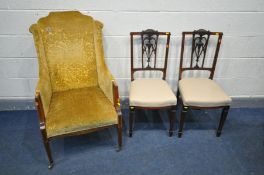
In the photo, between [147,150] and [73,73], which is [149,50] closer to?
[73,73]

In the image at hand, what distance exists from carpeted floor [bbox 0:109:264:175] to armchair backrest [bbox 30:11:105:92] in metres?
0.56

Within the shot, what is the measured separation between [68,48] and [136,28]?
2.15ft

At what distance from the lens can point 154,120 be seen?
2.45 m

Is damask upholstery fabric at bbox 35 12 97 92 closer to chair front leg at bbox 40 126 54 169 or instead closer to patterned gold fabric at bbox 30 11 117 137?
patterned gold fabric at bbox 30 11 117 137

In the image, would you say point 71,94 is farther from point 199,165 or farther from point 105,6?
point 199,165

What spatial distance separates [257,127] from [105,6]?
1.88 meters

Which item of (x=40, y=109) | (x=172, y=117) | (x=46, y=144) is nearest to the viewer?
(x=40, y=109)

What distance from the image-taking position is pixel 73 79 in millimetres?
2066

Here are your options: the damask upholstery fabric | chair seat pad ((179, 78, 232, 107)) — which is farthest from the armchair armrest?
chair seat pad ((179, 78, 232, 107))

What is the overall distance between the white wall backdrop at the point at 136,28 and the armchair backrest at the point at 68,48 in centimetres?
21

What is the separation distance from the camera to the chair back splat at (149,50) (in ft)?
7.04

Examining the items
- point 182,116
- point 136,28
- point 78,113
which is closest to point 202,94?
point 182,116

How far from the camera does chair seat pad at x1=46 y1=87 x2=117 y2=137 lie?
1711 mm

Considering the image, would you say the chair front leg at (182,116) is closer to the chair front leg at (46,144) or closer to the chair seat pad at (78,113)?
the chair seat pad at (78,113)
